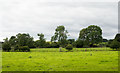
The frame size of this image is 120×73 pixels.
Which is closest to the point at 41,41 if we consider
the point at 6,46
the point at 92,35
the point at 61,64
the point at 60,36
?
the point at 60,36

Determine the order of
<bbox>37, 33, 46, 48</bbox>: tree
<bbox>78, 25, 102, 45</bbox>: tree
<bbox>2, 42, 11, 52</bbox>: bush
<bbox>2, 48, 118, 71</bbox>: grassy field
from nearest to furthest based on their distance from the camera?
<bbox>2, 48, 118, 71</bbox>: grassy field, <bbox>2, 42, 11, 52</bbox>: bush, <bbox>78, 25, 102, 45</bbox>: tree, <bbox>37, 33, 46, 48</bbox>: tree

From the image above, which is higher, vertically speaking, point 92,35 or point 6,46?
point 92,35

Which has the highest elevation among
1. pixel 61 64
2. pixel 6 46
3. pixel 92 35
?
pixel 92 35

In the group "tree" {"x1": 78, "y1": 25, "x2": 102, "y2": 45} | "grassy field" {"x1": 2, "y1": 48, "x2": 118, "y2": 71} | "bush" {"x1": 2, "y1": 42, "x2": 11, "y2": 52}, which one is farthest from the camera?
"tree" {"x1": 78, "y1": 25, "x2": 102, "y2": 45}

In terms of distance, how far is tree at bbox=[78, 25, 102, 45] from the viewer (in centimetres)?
7006

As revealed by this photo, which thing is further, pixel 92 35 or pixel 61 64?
pixel 92 35

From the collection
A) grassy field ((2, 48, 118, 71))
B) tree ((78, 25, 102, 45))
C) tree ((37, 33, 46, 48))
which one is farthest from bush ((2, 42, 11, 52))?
tree ((78, 25, 102, 45))

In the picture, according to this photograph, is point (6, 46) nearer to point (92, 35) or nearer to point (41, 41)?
point (41, 41)

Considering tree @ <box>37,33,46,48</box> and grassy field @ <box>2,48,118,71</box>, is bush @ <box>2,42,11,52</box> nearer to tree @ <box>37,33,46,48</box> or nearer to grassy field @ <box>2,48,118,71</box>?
tree @ <box>37,33,46,48</box>

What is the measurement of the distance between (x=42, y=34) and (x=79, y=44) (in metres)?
21.6

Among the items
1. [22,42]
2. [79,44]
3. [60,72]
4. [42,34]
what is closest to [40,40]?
[42,34]

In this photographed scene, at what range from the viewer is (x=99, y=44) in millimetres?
76250

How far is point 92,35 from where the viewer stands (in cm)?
7056

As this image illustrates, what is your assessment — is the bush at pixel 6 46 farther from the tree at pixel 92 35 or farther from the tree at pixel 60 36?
the tree at pixel 92 35
